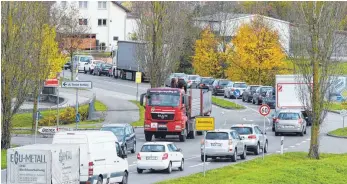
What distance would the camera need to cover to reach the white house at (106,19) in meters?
133

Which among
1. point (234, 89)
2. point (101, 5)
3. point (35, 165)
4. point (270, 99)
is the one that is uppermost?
point (101, 5)

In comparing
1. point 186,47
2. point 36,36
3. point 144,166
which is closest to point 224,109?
point 186,47

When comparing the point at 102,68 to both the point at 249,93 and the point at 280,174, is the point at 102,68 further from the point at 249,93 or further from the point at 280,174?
the point at 280,174

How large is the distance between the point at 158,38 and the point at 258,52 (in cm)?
2208

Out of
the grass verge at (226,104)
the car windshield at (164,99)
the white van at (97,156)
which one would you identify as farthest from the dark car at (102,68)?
the white van at (97,156)

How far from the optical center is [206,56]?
9619 cm

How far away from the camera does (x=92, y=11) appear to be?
133250 mm

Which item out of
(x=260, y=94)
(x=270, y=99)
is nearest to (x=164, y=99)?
(x=270, y=99)

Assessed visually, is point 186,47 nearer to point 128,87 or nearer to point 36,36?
point 128,87

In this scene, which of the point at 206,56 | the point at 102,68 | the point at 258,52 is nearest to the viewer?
the point at 258,52

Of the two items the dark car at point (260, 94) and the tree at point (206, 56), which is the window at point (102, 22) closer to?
the tree at point (206, 56)

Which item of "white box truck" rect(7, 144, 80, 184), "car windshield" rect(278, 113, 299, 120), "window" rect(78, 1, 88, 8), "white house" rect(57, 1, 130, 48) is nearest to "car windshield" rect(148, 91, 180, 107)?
"car windshield" rect(278, 113, 299, 120)

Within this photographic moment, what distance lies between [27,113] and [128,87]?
88.8ft

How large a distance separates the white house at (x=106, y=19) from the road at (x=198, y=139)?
1344 inches
